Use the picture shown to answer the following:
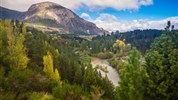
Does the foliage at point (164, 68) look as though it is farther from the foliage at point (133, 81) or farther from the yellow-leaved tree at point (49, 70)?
the yellow-leaved tree at point (49, 70)

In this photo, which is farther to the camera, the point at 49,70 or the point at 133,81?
the point at 49,70

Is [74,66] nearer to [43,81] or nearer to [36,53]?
[36,53]

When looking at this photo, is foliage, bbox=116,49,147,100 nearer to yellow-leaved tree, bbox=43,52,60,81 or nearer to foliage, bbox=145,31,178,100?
foliage, bbox=145,31,178,100

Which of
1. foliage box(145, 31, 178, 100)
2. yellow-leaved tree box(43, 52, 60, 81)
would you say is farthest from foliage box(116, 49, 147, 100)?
yellow-leaved tree box(43, 52, 60, 81)

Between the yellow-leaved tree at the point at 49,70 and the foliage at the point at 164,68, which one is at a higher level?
the foliage at the point at 164,68

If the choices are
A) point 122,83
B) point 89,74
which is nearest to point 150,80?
point 122,83

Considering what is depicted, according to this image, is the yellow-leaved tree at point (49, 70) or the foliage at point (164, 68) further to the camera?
the yellow-leaved tree at point (49, 70)

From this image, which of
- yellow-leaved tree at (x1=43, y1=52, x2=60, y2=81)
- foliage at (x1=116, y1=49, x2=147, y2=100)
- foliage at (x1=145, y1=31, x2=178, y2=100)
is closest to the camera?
foliage at (x1=145, y1=31, x2=178, y2=100)

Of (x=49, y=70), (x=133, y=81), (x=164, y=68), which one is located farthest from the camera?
(x=49, y=70)

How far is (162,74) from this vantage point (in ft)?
124

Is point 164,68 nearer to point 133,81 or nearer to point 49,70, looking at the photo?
point 133,81

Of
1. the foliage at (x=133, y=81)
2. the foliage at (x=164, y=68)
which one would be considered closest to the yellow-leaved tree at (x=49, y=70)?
the foliage at (x=133, y=81)

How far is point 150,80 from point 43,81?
21946 millimetres

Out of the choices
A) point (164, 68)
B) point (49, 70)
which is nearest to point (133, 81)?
point (164, 68)
